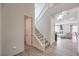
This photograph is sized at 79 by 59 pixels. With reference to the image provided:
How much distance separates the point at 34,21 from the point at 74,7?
855mm

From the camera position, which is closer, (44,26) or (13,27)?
(13,27)

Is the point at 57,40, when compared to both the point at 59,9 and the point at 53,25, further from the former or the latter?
the point at 59,9

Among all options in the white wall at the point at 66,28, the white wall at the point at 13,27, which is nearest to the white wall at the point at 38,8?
the white wall at the point at 13,27

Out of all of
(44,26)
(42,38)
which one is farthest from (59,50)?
(44,26)

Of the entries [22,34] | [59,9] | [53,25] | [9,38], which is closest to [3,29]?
[9,38]

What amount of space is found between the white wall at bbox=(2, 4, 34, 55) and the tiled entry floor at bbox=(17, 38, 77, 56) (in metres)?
0.18

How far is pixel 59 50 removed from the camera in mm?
2627

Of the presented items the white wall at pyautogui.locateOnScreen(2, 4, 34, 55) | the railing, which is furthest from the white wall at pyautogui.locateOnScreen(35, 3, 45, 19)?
the railing

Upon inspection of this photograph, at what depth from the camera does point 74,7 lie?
260 centimetres

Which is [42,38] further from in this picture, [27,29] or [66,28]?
[66,28]

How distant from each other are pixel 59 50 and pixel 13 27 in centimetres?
104

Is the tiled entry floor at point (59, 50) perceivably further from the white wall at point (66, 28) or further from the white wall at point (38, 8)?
the white wall at point (38, 8)

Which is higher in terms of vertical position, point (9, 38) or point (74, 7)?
point (74, 7)

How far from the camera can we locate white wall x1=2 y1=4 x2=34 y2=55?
8.51 feet
